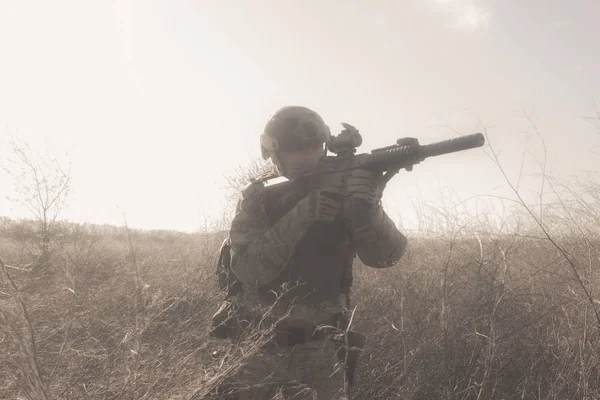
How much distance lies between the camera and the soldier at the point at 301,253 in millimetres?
2271

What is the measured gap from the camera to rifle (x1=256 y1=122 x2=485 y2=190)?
2089 mm

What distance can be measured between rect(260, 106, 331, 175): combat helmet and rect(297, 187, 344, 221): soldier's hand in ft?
1.74

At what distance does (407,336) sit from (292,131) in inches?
66.8

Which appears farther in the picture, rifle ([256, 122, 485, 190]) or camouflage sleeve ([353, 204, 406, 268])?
camouflage sleeve ([353, 204, 406, 268])

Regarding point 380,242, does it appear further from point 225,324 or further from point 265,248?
point 225,324

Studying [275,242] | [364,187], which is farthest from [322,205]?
[275,242]

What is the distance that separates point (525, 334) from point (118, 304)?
13.9 ft

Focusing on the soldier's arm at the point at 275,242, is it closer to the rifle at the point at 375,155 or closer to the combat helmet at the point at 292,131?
the rifle at the point at 375,155

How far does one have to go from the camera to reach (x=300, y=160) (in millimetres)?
2691

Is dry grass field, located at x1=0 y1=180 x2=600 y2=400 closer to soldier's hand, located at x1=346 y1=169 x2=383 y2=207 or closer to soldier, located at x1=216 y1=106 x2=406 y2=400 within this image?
soldier, located at x1=216 y1=106 x2=406 y2=400

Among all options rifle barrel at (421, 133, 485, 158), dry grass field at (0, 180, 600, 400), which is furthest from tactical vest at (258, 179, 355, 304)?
rifle barrel at (421, 133, 485, 158)

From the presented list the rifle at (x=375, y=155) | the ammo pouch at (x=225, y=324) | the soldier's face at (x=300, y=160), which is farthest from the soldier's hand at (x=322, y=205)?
the ammo pouch at (x=225, y=324)

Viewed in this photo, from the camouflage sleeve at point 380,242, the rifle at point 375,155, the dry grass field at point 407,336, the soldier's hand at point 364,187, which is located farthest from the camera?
the camouflage sleeve at point 380,242

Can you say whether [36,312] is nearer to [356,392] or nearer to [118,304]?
[118,304]
